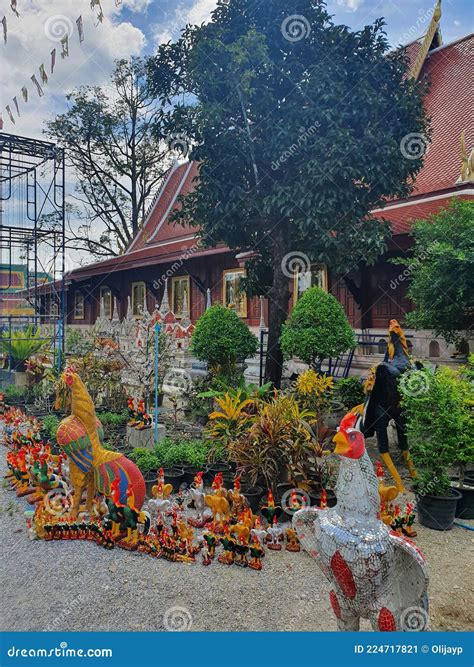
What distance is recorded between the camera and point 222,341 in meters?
9.44

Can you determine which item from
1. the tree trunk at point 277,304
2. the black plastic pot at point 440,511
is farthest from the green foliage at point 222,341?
the black plastic pot at point 440,511

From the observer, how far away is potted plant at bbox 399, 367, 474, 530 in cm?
480

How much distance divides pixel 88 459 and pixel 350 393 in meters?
4.98

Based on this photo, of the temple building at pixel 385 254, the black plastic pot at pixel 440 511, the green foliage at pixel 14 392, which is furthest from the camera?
the green foliage at pixel 14 392

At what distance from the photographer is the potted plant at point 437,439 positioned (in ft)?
15.8

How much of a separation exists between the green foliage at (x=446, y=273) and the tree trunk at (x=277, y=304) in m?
2.21

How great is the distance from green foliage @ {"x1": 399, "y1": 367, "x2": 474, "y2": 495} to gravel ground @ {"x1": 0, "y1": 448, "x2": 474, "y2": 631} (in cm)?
60

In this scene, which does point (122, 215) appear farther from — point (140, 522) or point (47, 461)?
point (140, 522)

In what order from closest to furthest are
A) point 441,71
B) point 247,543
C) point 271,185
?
point 247,543 < point 271,185 < point 441,71

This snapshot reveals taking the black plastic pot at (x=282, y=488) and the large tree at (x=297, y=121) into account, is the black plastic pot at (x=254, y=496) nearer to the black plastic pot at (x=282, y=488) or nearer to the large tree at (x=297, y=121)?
the black plastic pot at (x=282, y=488)

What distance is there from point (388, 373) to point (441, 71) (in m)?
11.0

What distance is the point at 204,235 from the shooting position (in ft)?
33.2

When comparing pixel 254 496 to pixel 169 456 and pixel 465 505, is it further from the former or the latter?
pixel 465 505

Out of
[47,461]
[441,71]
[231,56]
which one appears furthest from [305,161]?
[441,71]
